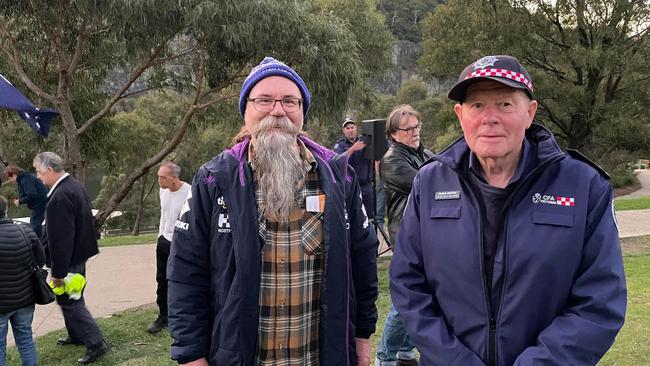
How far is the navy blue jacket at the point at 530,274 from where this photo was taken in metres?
1.70

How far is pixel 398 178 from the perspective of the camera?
356cm

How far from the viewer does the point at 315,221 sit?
7.11 feet

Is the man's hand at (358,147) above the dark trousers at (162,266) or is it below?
above

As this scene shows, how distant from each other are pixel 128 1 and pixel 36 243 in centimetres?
439

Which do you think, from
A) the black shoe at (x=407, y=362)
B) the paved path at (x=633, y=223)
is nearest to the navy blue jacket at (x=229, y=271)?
the black shoe at (x=407, y=362)

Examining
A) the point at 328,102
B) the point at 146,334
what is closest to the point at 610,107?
the point at 328,102

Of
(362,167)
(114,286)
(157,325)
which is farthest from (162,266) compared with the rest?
(362,167)

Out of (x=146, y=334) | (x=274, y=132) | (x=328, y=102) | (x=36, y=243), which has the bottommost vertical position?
(x=146, y=334)

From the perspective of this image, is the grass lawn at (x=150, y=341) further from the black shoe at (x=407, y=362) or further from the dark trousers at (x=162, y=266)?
the black shoe at (x=407, y=362)

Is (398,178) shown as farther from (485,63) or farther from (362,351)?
(485,63)

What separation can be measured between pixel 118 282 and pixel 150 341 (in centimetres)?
269

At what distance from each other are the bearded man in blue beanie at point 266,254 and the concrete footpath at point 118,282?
4359 mm

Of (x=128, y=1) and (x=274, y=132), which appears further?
(x=128, y=1)

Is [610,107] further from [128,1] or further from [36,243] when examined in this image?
[36,243]
